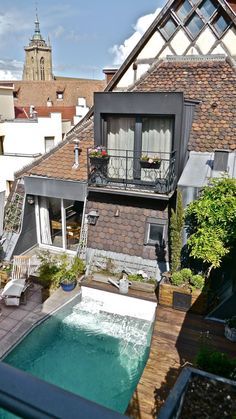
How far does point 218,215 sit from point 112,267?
4.55 metres

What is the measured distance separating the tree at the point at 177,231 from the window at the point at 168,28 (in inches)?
297

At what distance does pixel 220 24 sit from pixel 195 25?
0.96m

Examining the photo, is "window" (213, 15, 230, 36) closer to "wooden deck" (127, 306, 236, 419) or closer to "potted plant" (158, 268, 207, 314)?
"potted plant" (158, 268, 207, 314)

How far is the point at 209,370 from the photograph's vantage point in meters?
5.67

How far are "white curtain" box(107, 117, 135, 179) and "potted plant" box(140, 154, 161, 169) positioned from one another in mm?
498

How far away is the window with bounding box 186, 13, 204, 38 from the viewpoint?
41.9ft

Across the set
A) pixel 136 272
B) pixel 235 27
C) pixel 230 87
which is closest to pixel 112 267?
pixel 136 272

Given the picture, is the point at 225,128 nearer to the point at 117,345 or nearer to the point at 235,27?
the point at 235,27

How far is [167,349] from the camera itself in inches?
312

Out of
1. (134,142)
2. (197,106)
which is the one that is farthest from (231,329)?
(197,106)

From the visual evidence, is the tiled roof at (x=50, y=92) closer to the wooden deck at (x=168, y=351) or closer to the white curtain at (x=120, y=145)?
the white curtain at (x=120, y=145)

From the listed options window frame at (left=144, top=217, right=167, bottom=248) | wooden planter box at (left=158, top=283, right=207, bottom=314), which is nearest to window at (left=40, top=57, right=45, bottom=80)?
window frame at (left=144, top=217, right=167, bottom=248)

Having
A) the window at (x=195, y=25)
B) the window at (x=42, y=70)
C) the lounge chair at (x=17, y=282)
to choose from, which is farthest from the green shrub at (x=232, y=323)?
the window at (x=42, y=70)

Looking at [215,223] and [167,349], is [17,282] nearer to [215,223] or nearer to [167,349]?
[167,349]
